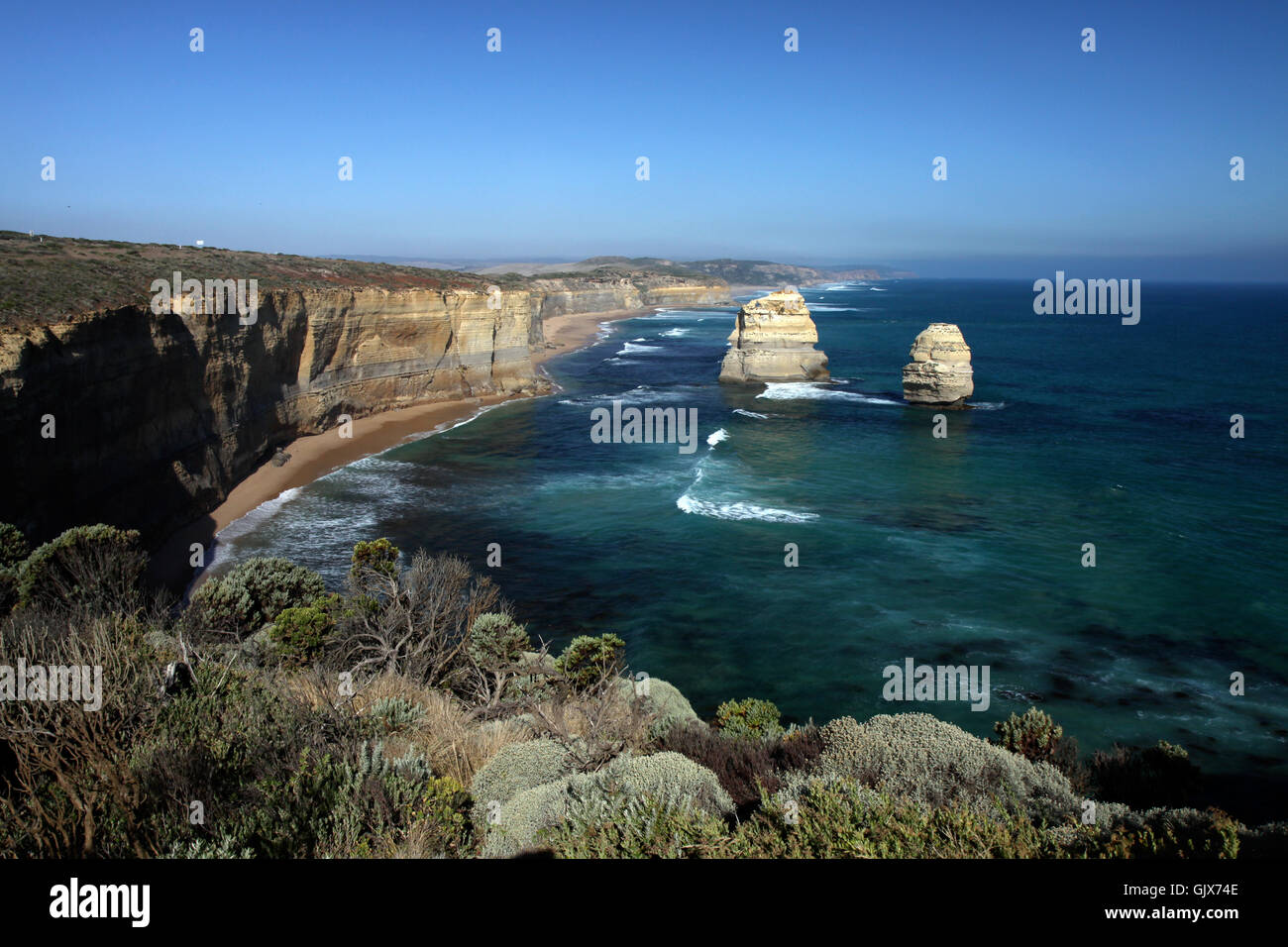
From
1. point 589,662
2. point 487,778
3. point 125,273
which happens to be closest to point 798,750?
point 487,778

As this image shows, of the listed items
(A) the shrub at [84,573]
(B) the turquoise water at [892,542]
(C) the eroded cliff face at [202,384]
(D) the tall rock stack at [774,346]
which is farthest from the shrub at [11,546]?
(D) the tall rock stack at [774,346]

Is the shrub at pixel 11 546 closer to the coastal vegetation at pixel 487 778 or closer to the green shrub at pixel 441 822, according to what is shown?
the coastal vegetation at pixel 487 778

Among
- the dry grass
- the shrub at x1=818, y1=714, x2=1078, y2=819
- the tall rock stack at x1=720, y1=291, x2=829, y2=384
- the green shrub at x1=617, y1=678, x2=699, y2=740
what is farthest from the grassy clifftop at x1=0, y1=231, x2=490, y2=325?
the shrub at x1=818, y1=714, x2=1078, y2=819

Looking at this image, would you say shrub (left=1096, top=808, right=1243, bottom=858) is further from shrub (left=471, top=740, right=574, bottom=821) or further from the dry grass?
the dry grass

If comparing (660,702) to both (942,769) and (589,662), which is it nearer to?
(589,662)
